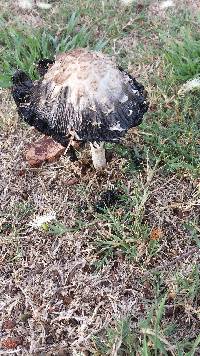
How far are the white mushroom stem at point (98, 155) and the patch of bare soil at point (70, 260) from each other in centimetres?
5

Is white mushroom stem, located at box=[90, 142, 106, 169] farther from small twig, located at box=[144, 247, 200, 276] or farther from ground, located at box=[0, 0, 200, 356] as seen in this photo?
small twig, located at box=[144, 247, 200, 276]

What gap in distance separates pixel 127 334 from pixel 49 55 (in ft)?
6.46

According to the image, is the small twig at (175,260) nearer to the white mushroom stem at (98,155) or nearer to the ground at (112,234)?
the ground at (112,234)

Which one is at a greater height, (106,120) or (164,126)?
(106,120)

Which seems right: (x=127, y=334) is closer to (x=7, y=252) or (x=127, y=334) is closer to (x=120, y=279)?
(x=120, y=279)

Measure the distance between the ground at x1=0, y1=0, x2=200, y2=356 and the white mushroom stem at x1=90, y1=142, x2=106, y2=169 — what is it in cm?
6

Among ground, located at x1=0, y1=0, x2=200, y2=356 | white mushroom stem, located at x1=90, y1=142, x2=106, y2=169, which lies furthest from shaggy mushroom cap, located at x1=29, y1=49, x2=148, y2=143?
ground, located at x1=0, y1=0, x2=200, y2=356

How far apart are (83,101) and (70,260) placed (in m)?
0.79

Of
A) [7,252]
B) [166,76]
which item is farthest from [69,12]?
[7,252]

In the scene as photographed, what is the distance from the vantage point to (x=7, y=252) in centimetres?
248

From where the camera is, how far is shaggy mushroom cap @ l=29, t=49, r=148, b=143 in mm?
2100

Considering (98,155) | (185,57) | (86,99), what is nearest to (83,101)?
(86,99)

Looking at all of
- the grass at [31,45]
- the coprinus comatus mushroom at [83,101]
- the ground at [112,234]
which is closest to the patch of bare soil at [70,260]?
the ground at [112,234]

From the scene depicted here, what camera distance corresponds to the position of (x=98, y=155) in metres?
2.63
